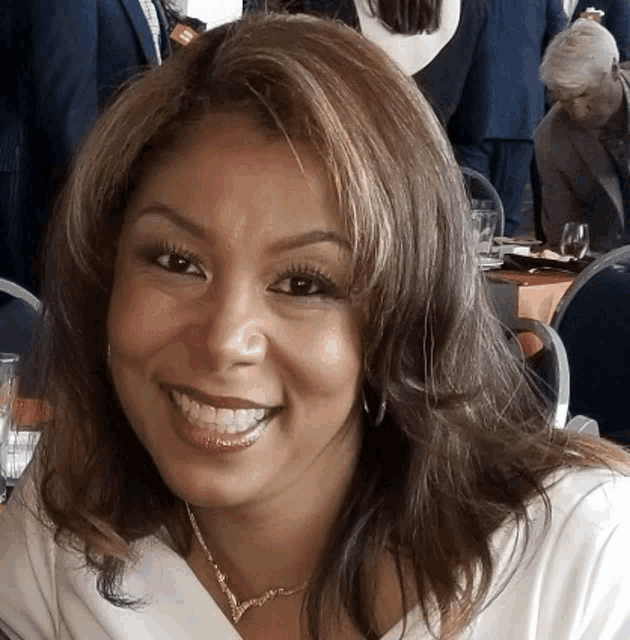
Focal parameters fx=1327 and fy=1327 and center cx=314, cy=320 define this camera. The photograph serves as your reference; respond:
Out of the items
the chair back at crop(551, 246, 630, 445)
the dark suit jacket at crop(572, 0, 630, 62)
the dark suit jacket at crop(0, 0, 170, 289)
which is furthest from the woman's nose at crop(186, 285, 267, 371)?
the dark suit jacket at crop(572, 0, 630, 62)

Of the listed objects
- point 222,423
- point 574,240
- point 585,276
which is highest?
point 222,423

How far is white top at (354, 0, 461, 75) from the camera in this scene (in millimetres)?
4406

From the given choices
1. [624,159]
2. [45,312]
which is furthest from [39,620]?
[624,159]

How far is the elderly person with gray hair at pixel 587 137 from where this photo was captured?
15.6 feet

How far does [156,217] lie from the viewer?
3.66 ft

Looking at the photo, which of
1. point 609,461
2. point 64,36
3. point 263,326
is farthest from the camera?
point 64,36

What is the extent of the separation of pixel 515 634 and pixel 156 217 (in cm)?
48

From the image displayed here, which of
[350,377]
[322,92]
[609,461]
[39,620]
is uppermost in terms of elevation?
[322,92]

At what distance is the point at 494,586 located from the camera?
1185 millimetres

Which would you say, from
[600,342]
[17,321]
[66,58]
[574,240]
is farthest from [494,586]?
[574,240]

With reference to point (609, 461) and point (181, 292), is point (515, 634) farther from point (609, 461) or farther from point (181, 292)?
point (181, 292)

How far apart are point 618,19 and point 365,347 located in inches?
189

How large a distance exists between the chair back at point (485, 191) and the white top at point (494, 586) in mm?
3641

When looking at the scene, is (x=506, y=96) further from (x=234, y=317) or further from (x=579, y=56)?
(x=234, y=317)
